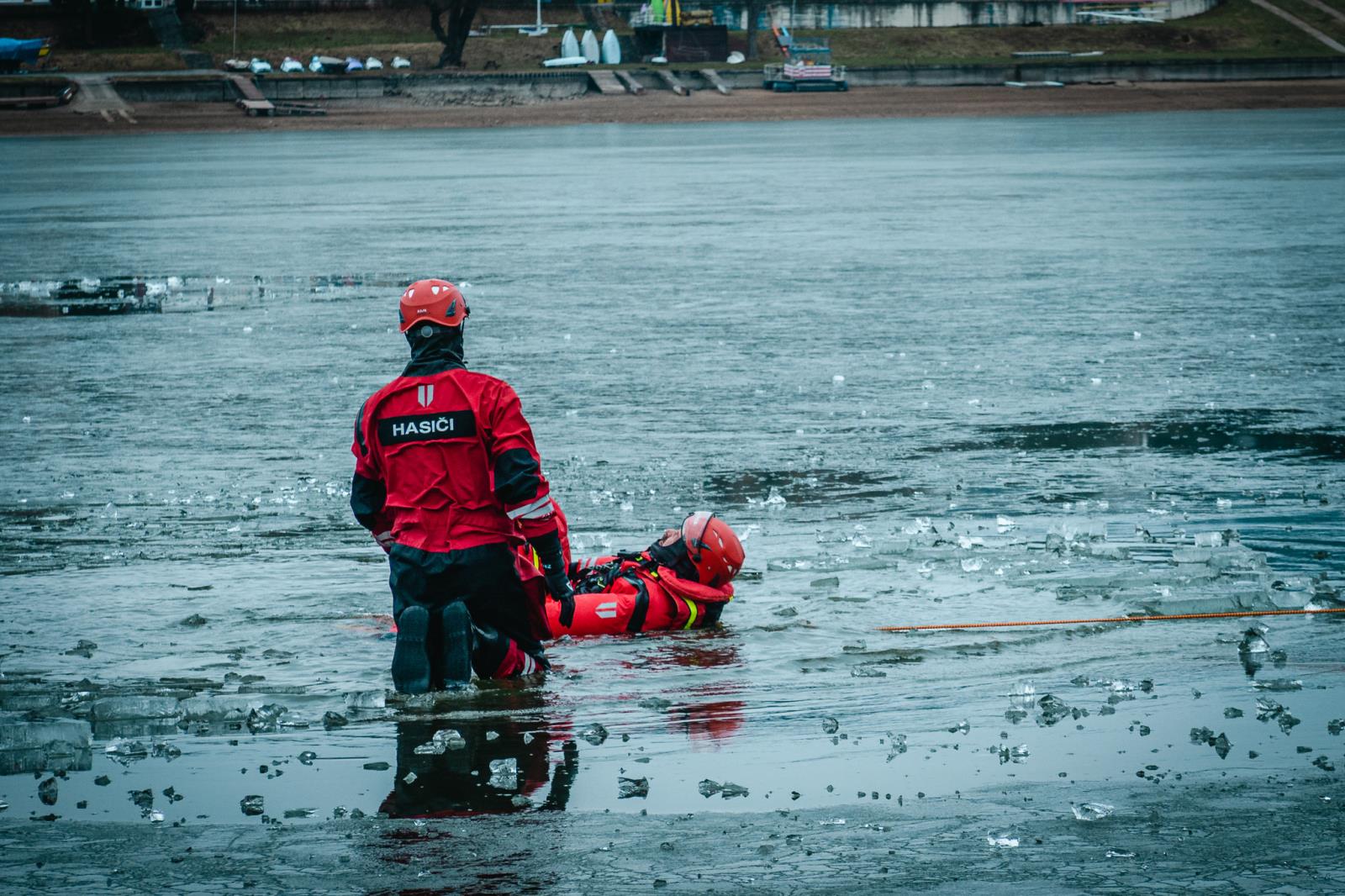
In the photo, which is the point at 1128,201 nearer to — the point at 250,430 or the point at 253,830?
the point at 250,430

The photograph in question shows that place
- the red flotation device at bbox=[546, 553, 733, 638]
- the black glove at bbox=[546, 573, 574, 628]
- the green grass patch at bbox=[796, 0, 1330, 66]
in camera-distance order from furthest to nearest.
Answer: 1. the green grass patch at bbox=[796, 0, 1330, 66]
2. the red flotation device at bbox=[546, 553, 733, 638]
3. the black glove at bbox=[546, 573, 574, 628]

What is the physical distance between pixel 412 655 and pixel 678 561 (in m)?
1.68

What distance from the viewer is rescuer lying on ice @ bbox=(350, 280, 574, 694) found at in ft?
19.9

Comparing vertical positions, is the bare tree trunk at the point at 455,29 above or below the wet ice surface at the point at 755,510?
above

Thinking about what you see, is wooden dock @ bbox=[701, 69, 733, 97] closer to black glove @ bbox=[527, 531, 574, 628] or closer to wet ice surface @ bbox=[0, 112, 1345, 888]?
wet ice surface @ bbox=[0, 112, 1345, 888]

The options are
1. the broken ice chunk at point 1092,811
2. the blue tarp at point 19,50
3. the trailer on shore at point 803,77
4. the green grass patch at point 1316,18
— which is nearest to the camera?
the broken ice chunk at point 1092,811

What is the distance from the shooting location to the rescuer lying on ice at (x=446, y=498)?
606cm

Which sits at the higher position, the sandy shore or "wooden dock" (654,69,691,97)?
"wooden dock" (654,69,691,97)

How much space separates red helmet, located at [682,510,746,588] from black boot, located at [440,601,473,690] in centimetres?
140

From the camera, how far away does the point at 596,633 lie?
7344 mm

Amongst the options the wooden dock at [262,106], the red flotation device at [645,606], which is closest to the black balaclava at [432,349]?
the red flotation device at [645,606]

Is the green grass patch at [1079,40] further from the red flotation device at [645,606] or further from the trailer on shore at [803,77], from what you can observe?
the red flotation device at [645,606]

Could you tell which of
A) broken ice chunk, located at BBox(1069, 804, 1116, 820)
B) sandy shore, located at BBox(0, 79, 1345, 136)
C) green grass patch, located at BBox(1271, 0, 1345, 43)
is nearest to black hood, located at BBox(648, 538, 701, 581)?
A: broken ice chunk, located at BBox(1069, 804, 1116, 820)

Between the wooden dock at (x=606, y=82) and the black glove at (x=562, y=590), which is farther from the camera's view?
the wooden dock at (x=606, y=82)
